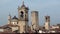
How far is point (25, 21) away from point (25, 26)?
2.73 ft

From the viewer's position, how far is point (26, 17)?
72.7ft

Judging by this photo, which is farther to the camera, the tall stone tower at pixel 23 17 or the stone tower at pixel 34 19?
the stone tower at pixel 34 19

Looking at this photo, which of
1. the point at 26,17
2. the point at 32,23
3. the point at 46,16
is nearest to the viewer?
the point at 26,17

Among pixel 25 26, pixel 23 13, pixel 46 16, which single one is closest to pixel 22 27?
pixel 25 26

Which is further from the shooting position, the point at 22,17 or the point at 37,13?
the point at 37,13

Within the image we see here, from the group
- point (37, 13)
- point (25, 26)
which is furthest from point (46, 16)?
point (25, 26)

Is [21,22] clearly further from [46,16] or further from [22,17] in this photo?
[46,16]

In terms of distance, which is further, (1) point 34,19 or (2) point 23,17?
(1) point 34,19

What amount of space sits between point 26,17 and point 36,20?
4118mm

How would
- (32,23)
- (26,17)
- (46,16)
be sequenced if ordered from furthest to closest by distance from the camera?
(46,16) → (32,23) → (26,17)

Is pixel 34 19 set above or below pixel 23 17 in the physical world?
below

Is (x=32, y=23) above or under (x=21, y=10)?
under

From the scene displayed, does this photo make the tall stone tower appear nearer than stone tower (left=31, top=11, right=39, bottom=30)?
Yes

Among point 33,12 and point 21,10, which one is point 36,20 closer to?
point 33,12
